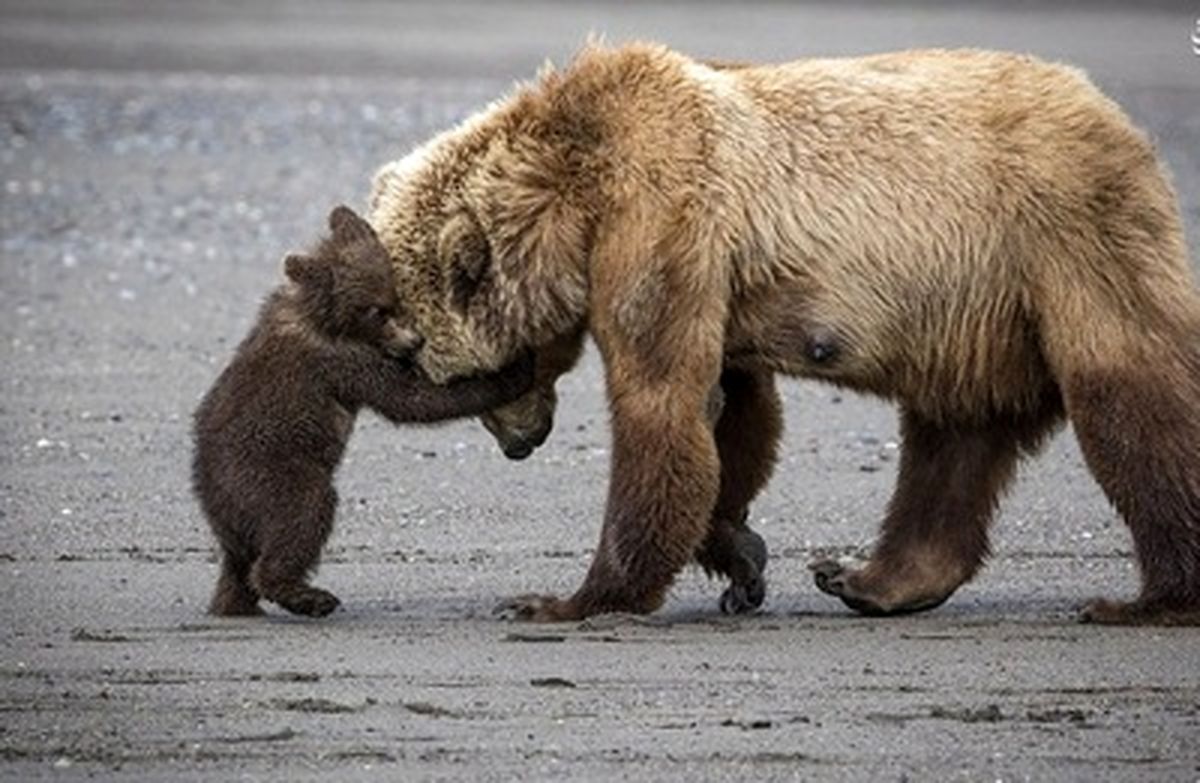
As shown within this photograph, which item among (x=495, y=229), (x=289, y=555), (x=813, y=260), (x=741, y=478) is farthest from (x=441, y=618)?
(x=813, y=260)

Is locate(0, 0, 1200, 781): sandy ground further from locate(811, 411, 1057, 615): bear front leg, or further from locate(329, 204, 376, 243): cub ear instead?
locate(329, 204, 376, 243): cub ear

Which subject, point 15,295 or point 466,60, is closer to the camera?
point 15,295

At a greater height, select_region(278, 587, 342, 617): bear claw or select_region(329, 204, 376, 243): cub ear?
select_region(329, 204, 376, 243): cub ear

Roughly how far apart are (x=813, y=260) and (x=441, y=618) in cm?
151

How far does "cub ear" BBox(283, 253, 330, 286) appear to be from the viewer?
1041cm

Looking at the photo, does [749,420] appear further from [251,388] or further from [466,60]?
[466,60]

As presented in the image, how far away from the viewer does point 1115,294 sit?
1000cm

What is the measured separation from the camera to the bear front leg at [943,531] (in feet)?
34.8

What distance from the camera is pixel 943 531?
10633mm

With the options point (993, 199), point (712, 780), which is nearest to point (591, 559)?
point (993, 199)

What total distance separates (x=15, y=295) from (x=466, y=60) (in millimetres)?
11947

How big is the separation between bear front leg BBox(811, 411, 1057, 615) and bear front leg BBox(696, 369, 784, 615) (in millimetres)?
220

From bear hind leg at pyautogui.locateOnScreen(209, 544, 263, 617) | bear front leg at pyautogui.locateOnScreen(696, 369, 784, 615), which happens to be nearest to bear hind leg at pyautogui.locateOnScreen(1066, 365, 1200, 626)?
bear front leg at pyautogui.locateOnScreen(696, 369, 784, 615)

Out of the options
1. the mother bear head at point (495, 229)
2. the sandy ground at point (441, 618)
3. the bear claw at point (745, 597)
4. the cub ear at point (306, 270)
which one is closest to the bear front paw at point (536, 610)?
the sandy ground at point (441, 618)
